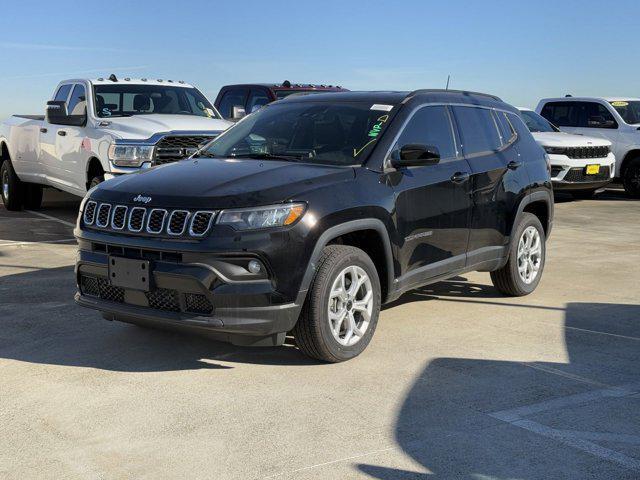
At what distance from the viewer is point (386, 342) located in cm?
598

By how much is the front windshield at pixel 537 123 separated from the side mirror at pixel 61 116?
9.18m

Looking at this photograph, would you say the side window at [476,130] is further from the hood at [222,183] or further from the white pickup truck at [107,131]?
the white pickup truck at [107,131]

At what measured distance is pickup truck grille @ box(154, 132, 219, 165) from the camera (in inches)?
405

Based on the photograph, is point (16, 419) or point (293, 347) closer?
point (16, 419)

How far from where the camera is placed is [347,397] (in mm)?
4820

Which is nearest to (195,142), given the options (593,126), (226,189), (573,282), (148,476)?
(573,282)

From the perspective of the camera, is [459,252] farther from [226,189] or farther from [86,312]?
[86,312]

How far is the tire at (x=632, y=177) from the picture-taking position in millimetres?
17734

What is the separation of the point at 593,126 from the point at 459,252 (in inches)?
495

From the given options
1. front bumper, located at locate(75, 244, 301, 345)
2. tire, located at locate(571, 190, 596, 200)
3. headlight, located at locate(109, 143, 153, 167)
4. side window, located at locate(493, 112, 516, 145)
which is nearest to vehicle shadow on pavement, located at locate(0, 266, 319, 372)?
front bumper, located at locate(75, 244, 301, 345)

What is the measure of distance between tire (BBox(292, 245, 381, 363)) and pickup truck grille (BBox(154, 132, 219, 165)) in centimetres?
516

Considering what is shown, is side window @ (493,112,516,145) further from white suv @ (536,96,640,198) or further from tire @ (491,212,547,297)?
white suv @ (536,96,640,198)

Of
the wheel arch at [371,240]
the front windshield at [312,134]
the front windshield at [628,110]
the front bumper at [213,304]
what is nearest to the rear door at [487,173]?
the front windshield at [312,134]

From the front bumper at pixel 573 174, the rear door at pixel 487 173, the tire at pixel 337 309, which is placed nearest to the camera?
the tire at pixel 337 309
